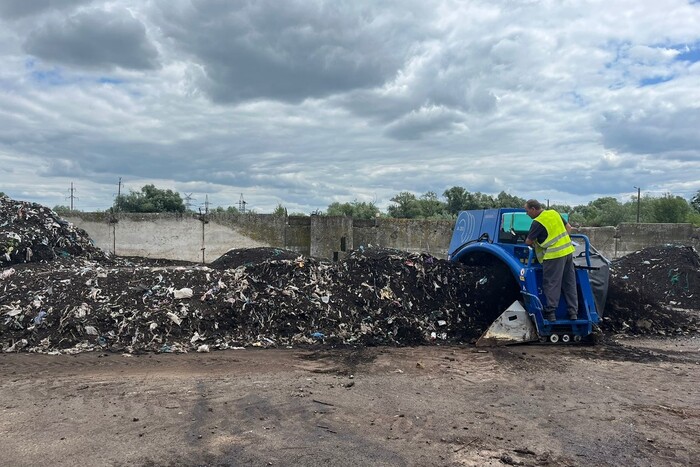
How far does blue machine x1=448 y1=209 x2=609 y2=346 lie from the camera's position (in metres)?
6.04

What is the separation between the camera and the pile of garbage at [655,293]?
23.3 feet

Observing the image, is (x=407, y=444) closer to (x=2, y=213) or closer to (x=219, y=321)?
(x=219, y=321)

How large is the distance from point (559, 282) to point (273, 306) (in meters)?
3.54

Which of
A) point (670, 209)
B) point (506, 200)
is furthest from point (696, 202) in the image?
point (506, 200)

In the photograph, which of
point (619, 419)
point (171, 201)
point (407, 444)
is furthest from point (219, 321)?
point (171, 201)

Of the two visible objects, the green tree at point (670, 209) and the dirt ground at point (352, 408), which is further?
the green tree at point (670, 209)

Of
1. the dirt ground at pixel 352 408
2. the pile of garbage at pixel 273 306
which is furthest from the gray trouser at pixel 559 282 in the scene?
the pile of garbage at pixel 273 306

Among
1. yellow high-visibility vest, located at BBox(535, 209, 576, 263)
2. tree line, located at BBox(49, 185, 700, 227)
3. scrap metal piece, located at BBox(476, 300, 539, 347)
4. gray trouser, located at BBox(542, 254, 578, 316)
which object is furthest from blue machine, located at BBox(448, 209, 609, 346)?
tree line, located at BBox(49, 185, 700, 227)

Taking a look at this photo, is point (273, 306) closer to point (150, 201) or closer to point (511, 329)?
point (511, 329)

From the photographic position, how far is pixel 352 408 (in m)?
4.07

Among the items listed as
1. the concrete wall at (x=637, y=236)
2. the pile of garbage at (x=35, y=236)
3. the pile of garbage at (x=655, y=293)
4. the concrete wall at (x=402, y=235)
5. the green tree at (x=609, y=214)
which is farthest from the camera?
the green tree at (x=609, y=214)

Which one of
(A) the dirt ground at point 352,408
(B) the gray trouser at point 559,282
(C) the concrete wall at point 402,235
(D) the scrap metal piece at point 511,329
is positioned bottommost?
(A) the dirt ground at point 352,408

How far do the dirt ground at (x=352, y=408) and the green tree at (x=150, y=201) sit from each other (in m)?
22.2

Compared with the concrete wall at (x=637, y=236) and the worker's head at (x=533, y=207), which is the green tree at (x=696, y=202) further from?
the worker's head at (x=533, y=207)
